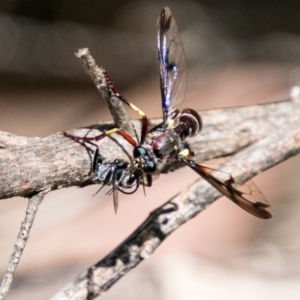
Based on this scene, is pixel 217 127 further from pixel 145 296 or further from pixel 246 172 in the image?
pixel 145 296

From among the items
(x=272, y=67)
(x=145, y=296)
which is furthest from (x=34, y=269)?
(x=272, y=67)

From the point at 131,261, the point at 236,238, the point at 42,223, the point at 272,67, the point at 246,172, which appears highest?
the point at 272,67

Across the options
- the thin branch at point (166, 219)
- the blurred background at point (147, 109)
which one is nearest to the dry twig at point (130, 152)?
the thin branch at point (166, 219)

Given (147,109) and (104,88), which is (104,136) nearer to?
(104,88)

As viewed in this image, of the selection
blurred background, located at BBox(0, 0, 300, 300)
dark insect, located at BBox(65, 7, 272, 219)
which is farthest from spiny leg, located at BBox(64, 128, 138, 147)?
blurred background, located at BBox(0, 0, 300, 300)

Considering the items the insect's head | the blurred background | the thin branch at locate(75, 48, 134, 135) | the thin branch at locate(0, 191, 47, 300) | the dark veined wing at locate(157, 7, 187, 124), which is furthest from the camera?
the blurred background

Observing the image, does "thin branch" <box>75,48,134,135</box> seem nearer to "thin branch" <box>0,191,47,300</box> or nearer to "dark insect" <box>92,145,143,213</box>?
"dark insect" <box>92,145,143,213</box>

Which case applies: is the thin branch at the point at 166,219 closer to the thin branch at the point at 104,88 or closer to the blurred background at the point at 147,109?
the thin branch at the point at 104,88

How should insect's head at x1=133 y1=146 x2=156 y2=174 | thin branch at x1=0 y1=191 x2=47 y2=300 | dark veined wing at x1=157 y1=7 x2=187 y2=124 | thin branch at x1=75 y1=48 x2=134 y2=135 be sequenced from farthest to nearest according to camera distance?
dark veined wing at x1=157 y1=7 x2=187 y2=124 → insect's head at x1=133 y1=146 x2=156 y2=174 → thin branch at x1=75 y1=48 x2=134 y2=135 → thin branch at x1=0 y1=191 x2=47 y2=300
